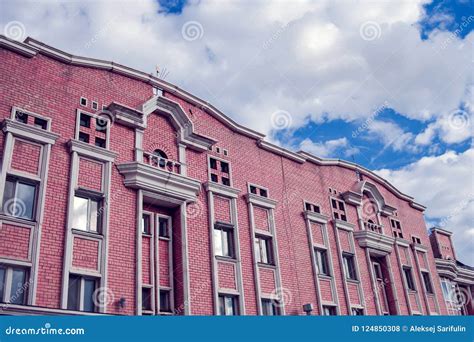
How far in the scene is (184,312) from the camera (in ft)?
48.6

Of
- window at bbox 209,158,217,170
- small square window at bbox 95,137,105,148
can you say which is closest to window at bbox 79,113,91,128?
small square window at bbox 95,137,105,148

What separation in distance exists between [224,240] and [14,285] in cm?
743

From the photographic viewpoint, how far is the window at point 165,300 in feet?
49.5

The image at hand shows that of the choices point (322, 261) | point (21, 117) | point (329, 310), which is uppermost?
point (21, 117)

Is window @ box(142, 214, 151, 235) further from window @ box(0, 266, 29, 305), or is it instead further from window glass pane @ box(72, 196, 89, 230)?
window @ box(0, 266, 29, 305)

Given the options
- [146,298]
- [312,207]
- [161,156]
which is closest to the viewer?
[146,298]

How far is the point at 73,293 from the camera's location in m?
12.9

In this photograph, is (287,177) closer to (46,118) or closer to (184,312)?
(184,312)

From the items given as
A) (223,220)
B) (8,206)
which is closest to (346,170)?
(223,220)

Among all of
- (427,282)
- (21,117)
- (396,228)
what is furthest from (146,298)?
(427,282)

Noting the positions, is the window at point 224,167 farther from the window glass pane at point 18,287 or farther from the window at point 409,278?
the window at point 409,278

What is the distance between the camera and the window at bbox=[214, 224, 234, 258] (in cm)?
1706

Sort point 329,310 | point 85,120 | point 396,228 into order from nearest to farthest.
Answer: point 85,120 < point 329,310 < point 396,228

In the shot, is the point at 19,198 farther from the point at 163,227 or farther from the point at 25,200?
the point at 163,227
